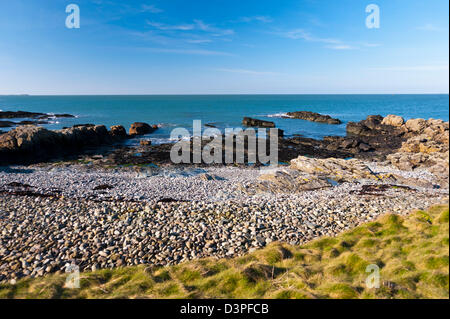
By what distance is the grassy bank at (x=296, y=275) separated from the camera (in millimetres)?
5184

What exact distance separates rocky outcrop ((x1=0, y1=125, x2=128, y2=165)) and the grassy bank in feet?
92.6

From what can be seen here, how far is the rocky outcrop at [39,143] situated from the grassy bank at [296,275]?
92.6 ft

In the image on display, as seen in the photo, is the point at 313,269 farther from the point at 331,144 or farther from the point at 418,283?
the point at 331,144

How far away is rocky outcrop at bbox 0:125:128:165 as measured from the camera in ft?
93.5

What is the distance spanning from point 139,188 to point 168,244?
32.2ft

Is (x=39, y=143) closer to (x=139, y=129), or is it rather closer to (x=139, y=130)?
(x=139, y=130)

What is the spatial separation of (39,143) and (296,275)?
3609cm

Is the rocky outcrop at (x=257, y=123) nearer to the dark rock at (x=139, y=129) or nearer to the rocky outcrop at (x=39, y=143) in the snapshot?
the dark rock at (x=139, y=129)

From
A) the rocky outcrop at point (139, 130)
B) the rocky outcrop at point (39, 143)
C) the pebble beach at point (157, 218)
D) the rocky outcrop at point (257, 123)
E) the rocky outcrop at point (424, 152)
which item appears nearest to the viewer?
the pebble beach at point (157, 218)

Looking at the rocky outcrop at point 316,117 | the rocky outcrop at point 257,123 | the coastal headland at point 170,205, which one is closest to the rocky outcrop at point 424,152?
the coastal headland at point 170,205

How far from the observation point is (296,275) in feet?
22.1

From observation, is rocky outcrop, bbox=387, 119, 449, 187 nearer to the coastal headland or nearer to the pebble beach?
the coastal headland

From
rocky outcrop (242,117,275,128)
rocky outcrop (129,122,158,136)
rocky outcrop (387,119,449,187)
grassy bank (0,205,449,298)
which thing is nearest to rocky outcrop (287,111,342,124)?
rocky outcrop (242,117,275,128)

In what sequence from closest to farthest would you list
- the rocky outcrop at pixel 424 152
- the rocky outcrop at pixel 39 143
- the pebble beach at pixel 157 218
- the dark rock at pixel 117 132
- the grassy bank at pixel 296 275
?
the grassy bank at pixel 296 275 → the pebble beach at pixel 157 218 → the rocky outcrop at pixel 424 152 → the rocky outcrop at pixel 39 143 → the dark rock at pixel 117 132
